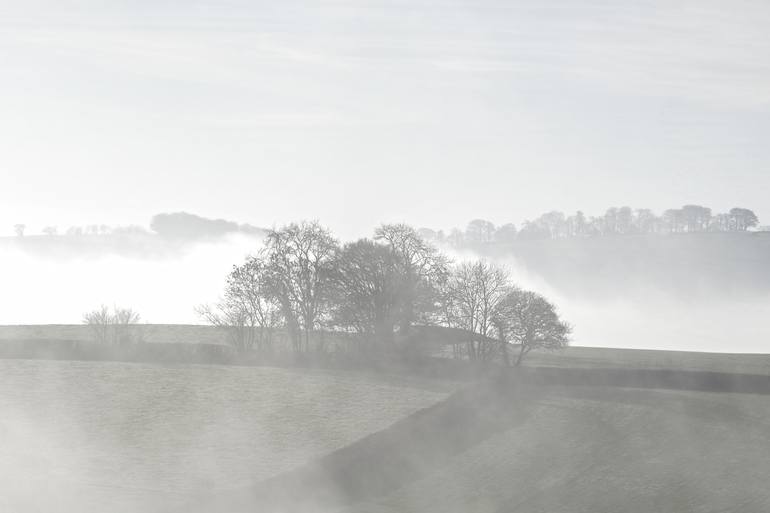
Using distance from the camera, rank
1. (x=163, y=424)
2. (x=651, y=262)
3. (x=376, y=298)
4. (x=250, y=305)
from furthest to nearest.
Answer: (x=651, y=262), (x=250, y=305), (x=376, y=298), (x=163, y=424)

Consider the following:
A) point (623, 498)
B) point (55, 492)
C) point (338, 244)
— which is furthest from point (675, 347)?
point (55, 492)

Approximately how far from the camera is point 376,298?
57.4 m

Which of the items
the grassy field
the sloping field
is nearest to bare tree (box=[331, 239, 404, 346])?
the grassy field

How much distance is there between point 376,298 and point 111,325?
2141cm

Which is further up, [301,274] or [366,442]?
[301,274]

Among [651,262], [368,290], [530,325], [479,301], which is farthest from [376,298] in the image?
[651,262]

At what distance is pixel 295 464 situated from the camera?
31766 mm

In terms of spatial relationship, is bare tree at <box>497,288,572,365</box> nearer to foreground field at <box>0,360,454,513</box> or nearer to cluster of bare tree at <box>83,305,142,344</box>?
foreground field at <box>0,360,454,513</box>

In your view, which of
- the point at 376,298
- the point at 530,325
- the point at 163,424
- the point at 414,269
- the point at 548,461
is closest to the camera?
the point at 548,461

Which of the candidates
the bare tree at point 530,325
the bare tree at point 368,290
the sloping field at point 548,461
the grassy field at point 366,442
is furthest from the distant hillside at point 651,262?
the sloping field at point 548,461

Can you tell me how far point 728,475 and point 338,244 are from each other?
3715 cm

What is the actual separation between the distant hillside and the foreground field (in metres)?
124

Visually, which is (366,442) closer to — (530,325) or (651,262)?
(530,325)

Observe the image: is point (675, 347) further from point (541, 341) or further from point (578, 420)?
point (578, 420)
